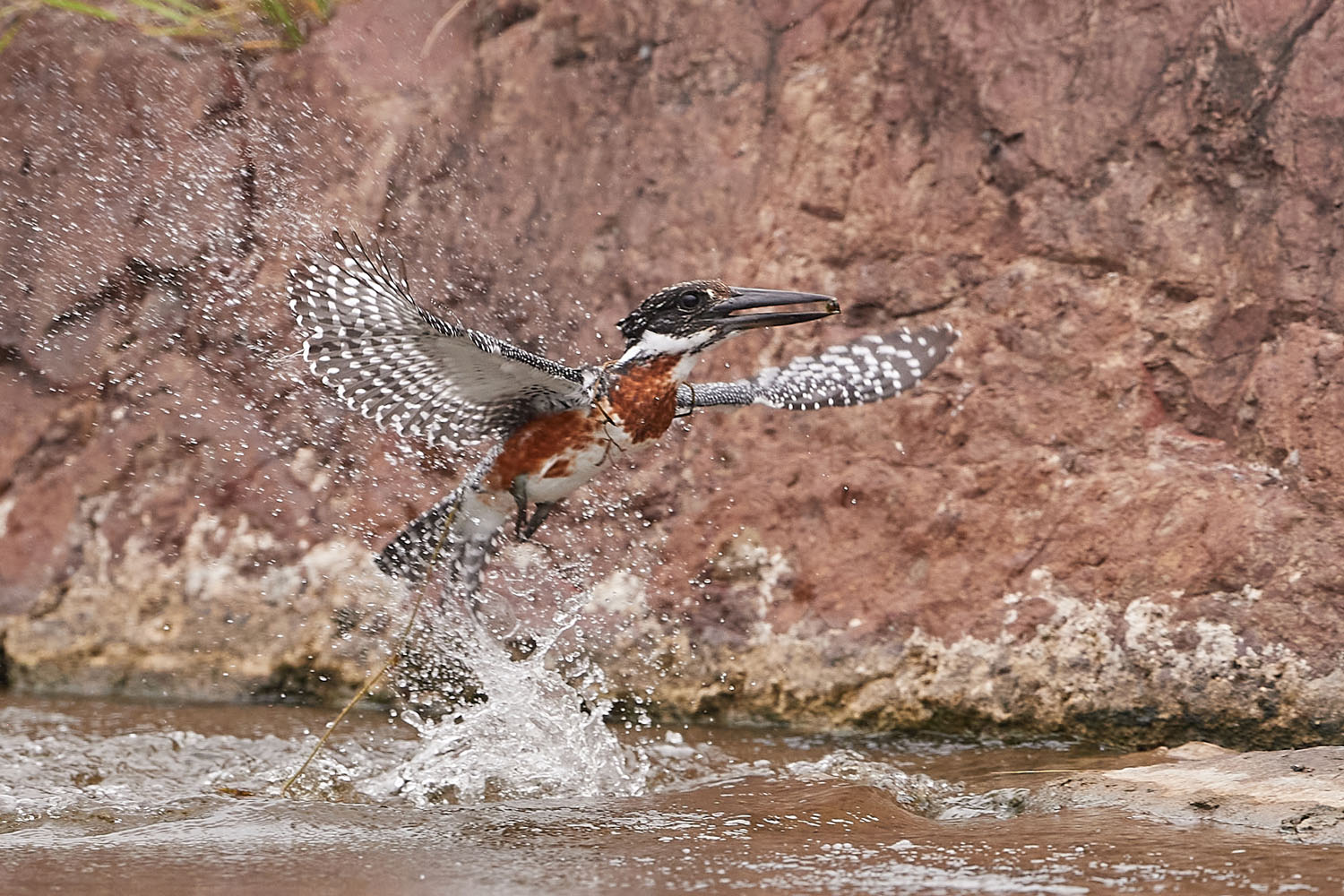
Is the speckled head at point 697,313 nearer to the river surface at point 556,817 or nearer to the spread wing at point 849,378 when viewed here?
the spread wing at point 849,378

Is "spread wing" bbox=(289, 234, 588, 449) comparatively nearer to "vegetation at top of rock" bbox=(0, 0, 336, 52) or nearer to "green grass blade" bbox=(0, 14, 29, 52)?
"vegetation at top of rock" bbox=(0, 0, 336, 52)

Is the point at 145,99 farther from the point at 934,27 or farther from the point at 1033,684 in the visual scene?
the point at 1033,684

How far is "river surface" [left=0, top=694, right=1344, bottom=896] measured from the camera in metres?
2.42

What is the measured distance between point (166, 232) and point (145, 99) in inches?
19.6

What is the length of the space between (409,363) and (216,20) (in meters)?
2.24

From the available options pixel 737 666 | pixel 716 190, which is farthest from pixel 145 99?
pixel 737 666

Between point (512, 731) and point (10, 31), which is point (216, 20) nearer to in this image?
point (10, 31)

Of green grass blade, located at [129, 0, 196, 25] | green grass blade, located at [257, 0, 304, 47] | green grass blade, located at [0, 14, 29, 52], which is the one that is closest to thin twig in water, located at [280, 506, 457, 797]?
green grass blade, located at [257, 0, 304, 47]

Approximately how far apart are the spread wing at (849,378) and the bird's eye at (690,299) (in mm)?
300

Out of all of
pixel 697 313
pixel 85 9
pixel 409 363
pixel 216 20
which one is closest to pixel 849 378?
pixel 697 313

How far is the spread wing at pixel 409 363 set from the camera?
9.91 ft

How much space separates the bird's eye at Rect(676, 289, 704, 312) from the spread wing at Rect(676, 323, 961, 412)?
0.99 feet

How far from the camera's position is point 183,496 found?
4301 mm

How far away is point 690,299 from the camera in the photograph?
344 cm
